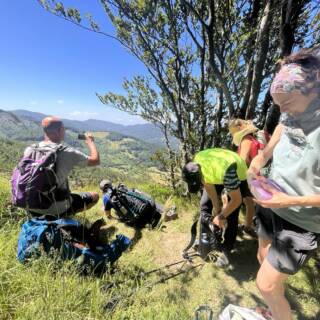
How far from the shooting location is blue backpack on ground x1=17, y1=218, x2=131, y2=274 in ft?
10.2

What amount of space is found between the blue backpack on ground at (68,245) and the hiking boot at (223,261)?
119cm

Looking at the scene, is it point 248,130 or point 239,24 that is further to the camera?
point 239,24

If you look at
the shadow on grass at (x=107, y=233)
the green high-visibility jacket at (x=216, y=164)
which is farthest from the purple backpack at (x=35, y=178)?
the green high-visibility jacket at (x=216, y=164)

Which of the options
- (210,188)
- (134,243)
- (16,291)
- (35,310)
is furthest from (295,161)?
(134,243)

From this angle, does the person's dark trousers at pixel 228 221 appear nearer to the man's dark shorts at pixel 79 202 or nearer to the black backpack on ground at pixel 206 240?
the black backpack on ground at pixel 206 240

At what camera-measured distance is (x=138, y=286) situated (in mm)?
3102

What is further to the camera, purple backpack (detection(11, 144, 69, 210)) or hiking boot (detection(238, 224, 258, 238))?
hiking boot (detection(238, 224, 258, 238))

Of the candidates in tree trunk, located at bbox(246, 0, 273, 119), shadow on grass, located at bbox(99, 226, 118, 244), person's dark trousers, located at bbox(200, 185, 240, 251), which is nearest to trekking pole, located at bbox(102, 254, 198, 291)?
person's dark trousers, located at bbox(200, 185, 240, 251)

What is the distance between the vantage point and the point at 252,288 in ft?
10.9

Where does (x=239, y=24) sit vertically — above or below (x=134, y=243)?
above

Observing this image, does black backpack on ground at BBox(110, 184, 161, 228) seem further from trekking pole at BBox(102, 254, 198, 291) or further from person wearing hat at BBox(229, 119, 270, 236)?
person wearing hat at BBox(229, 119, 270, 236)

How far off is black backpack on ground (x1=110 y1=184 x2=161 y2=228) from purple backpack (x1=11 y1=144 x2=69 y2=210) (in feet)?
4.82

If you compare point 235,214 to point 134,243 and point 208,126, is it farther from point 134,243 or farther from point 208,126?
point 208,126

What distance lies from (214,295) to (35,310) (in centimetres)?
189
